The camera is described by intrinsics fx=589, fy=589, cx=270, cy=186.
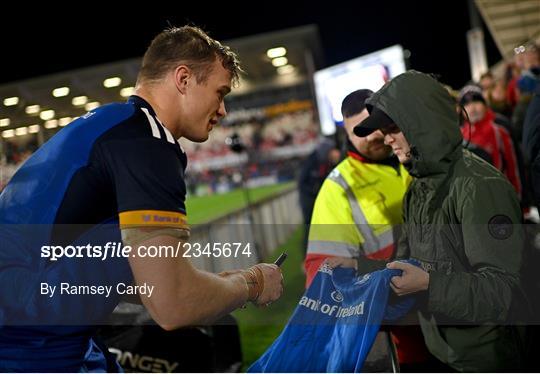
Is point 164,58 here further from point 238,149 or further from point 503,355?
point 238,149

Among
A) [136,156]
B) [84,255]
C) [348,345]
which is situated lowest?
[348,345]

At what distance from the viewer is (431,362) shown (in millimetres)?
1730

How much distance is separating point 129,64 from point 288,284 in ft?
3.63

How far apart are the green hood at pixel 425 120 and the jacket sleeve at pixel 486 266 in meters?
0.15

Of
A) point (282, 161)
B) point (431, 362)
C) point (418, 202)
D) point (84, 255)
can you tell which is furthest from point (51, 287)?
point (282, 161)

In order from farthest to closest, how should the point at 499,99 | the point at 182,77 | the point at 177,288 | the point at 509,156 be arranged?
the point at 499,99 → the point at 509,156 → the point at 182,77 → the point at 177,288

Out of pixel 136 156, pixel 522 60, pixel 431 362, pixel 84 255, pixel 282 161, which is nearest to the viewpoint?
pixel 136 156

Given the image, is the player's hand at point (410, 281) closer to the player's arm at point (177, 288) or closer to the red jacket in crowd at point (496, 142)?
the player's arm at point (177, 288)

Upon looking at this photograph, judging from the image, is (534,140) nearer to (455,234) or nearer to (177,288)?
(455,234)

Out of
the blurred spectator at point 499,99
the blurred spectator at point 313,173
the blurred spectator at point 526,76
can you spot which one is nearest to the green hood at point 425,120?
the blurred spectator at point 526,76

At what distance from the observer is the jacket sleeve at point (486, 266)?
1.40m

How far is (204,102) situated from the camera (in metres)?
1.38

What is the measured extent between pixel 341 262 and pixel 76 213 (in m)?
0.74

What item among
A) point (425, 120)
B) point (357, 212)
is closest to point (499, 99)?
point (357, 212)
